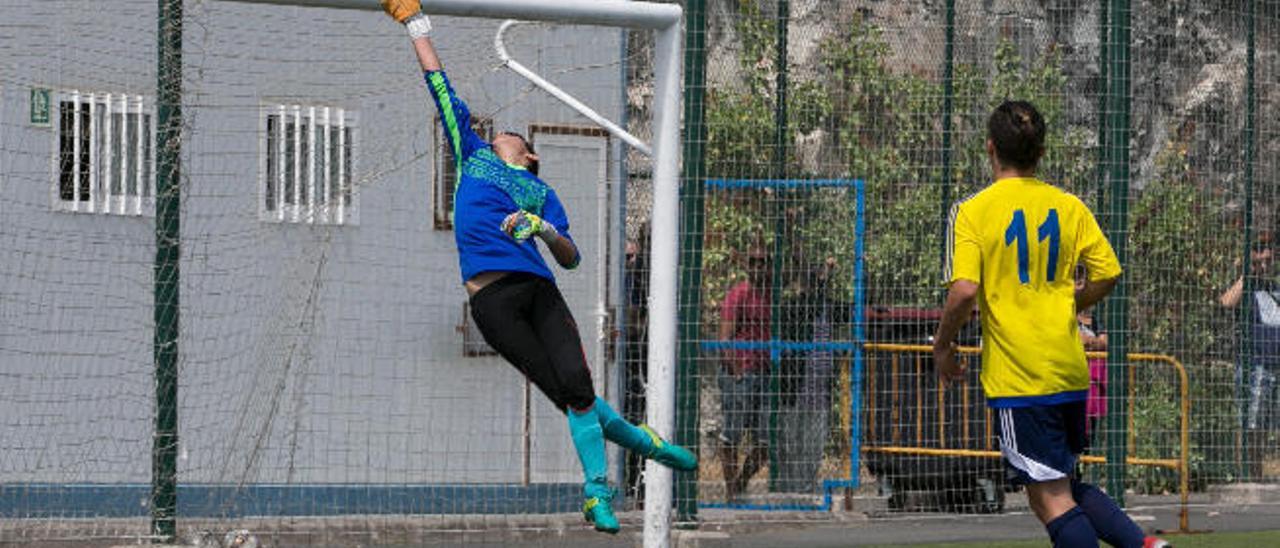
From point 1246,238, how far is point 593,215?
441 centimetres

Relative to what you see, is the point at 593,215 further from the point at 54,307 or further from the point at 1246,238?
the point at 1246,238

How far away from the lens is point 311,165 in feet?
41.6

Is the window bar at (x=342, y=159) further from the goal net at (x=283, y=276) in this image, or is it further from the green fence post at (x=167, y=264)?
the green fence post at (x=167, y=264)

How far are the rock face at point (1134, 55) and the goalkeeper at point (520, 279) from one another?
356 cm

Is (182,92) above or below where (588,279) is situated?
above

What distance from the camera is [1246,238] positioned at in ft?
50.1

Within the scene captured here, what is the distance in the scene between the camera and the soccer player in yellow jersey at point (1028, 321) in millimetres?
7988

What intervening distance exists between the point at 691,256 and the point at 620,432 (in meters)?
3.10

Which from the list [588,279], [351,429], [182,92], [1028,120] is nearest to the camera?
[1028,120]

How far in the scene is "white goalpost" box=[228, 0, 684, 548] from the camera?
11.5m

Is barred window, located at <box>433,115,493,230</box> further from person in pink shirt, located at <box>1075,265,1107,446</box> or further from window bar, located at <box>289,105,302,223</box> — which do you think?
person in pink shirt, located at <box>1075,265,1107,446</box>

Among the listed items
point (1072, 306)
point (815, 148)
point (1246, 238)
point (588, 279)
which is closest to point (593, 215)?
point (588, 279)

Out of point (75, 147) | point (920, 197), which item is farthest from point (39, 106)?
point (920, 197)

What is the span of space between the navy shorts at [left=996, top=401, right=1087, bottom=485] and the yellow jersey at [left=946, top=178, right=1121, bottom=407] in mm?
37
